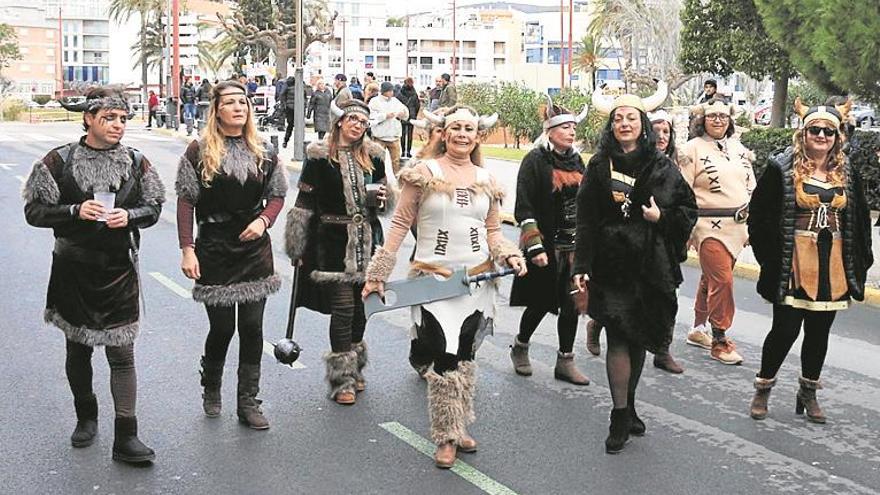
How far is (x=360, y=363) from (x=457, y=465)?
1672mm

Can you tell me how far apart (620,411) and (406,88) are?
21278mm

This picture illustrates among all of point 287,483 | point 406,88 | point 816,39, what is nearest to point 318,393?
point 287,483

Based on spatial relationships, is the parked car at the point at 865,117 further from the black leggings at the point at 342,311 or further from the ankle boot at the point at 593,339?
the black leggings at the point at 342,311

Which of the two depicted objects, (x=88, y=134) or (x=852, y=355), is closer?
(x=88, y=134)

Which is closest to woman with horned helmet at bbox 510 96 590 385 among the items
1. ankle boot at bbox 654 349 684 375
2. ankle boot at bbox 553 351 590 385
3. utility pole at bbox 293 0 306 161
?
ankle boot at bbox 553 351 590 385

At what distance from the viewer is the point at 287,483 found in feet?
18.2

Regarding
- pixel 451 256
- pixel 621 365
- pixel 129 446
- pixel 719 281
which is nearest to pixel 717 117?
pixel 719 281

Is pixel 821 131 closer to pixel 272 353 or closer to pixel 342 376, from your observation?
pixel 342 376

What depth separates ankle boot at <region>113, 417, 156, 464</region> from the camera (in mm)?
5746

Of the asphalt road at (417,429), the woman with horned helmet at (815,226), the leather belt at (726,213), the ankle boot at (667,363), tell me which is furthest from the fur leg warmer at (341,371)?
the leather belt at (726,213)

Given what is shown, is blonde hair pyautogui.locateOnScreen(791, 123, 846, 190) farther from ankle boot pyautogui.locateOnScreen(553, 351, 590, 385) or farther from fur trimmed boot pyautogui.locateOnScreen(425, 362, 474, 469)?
fur trimmed boot pyautogui.locateOnScreen(425, 362, 474, 469)

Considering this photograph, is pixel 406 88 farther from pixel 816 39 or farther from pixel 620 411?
pixel 620 411

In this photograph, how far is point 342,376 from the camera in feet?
22.9

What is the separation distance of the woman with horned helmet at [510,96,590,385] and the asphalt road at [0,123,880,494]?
396 millimetres
